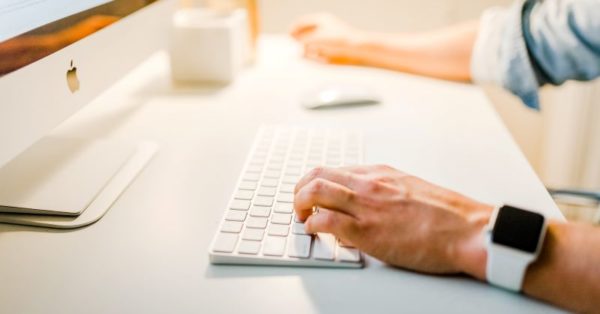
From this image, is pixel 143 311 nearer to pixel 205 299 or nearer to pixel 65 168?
pixel 205 299

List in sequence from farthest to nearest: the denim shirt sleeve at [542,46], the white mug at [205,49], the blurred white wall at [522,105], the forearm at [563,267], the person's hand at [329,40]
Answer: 1. the blurred white wall at [522,105]
2. the person's hand at [329,40]
3. the white mug at [205,49]
4. the denim shirt sleeve at [542,46]
5. the forearm at [563,267]

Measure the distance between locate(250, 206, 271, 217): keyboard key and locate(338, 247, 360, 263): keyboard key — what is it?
0.27ft

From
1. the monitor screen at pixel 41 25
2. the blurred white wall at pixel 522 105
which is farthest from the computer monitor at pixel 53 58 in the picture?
the blurred white wall at pixel 522 105

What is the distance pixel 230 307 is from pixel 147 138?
1.21 feet

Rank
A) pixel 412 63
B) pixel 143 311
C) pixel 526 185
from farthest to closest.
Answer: pixel 412 63
pixel 526 185
pixel 143 311

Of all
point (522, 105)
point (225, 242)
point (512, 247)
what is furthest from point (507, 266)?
point (522, 105)

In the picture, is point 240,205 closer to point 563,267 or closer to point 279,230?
point 279,230

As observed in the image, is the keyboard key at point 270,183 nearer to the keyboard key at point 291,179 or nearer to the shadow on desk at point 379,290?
the keyboard key at point 291,179

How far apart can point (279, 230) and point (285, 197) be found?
60 mm

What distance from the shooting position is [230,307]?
1.35 ft

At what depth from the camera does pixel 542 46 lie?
82cm

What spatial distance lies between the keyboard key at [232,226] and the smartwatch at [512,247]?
0.21 m

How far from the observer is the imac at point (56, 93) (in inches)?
18.2

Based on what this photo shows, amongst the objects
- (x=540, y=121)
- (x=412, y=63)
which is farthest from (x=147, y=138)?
(x=540, y=121)
